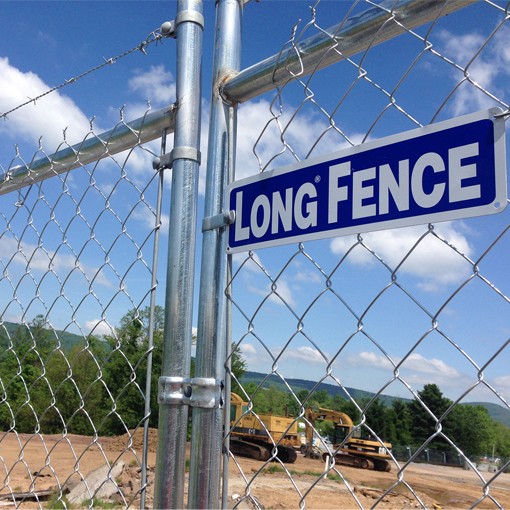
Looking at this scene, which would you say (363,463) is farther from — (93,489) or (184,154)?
(184,154)

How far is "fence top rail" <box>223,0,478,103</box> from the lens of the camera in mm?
873

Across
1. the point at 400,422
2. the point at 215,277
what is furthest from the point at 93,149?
the point at 400,422

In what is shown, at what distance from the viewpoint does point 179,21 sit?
126cm

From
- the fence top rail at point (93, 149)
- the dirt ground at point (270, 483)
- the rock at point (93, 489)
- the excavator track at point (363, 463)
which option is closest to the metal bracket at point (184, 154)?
the fence top rail at point (93, 149)

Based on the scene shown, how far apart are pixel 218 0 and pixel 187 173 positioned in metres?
0.47

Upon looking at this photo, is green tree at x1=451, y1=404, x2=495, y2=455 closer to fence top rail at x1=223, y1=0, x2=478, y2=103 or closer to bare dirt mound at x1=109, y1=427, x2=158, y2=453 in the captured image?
bare dirt mound at x1=109, y1=427, x2=158, y2=453

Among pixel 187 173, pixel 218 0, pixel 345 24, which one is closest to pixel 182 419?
pixel 187 173

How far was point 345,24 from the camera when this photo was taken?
0.97 m

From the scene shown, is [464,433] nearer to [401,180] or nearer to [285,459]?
[285,459]

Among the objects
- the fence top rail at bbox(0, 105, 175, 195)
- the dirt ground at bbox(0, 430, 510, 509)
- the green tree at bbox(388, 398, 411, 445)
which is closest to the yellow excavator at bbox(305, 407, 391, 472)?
the dirt ground at bbox(0, 430, 510, 509)

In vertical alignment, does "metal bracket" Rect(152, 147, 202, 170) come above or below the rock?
above

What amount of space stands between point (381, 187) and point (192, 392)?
60cm

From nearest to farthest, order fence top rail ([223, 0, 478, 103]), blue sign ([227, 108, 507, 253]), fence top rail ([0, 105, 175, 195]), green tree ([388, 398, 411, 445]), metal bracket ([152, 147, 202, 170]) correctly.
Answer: blue sign ([227, 108, 507, 253]) < fence top rail ([223, 0, 478, 103]) < metal bracket ([152, 147, 202, 170]) < fence top rail ([0, 105, 175, 195]) < green tree ([388, 398, 411, 445])

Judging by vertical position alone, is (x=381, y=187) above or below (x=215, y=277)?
above
